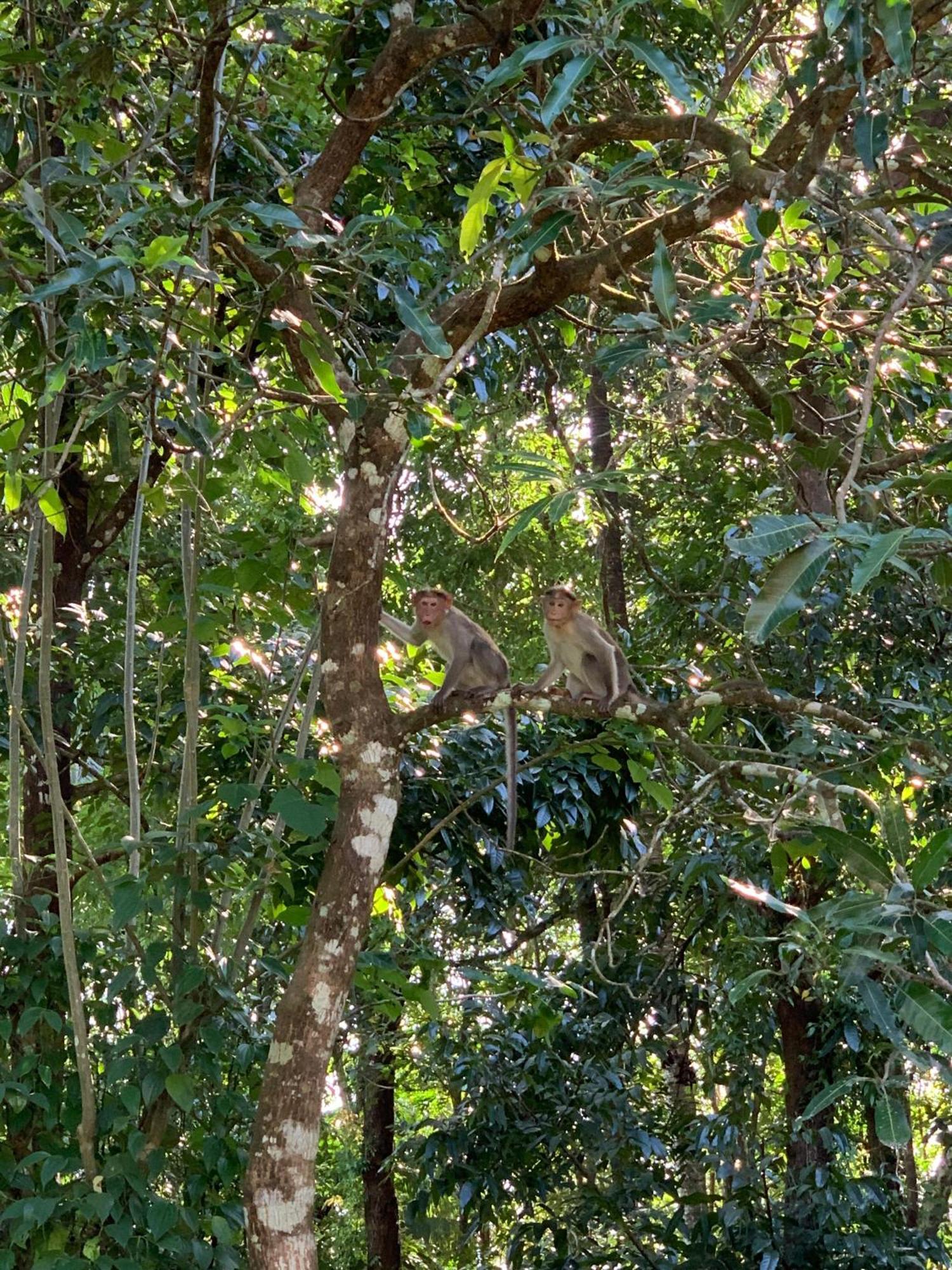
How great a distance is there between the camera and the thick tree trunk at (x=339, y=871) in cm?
315

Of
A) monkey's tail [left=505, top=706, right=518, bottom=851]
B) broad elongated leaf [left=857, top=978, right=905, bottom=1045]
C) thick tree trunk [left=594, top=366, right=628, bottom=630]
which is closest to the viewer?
broad elongated leaf [left=857, top=978, right=905, bottom=1045]

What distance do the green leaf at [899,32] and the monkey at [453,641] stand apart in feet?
11.4

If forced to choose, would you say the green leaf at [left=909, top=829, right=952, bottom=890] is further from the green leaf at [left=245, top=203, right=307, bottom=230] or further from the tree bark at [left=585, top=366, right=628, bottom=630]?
the tree bark at [left=585, top=366, right=628, bottom=630]

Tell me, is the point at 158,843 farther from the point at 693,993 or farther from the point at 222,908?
the point at 693,993

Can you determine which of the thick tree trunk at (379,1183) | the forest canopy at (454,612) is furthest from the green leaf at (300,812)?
the thick tree trunk at (379,1183)

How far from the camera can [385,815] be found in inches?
140

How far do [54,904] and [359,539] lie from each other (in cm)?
278

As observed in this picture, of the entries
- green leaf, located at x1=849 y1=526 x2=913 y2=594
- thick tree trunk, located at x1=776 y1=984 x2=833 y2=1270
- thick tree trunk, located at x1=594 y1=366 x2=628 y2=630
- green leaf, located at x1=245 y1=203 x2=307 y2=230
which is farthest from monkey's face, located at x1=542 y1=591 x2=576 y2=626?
green leaf, located at x1=849 y1=526 x2=913 y2=594

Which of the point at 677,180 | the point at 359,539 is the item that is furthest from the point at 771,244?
the point at 359,539

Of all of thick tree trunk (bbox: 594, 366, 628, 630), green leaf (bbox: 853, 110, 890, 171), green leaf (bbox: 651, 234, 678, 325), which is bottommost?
green leaf (bbox: 651, 234, 678, 325)

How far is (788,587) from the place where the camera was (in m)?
2.23

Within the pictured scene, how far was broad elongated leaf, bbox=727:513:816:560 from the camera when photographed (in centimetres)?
219

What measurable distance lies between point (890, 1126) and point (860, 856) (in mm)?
542

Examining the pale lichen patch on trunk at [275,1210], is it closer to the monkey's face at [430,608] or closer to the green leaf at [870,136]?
the green leaf at [870,136]
